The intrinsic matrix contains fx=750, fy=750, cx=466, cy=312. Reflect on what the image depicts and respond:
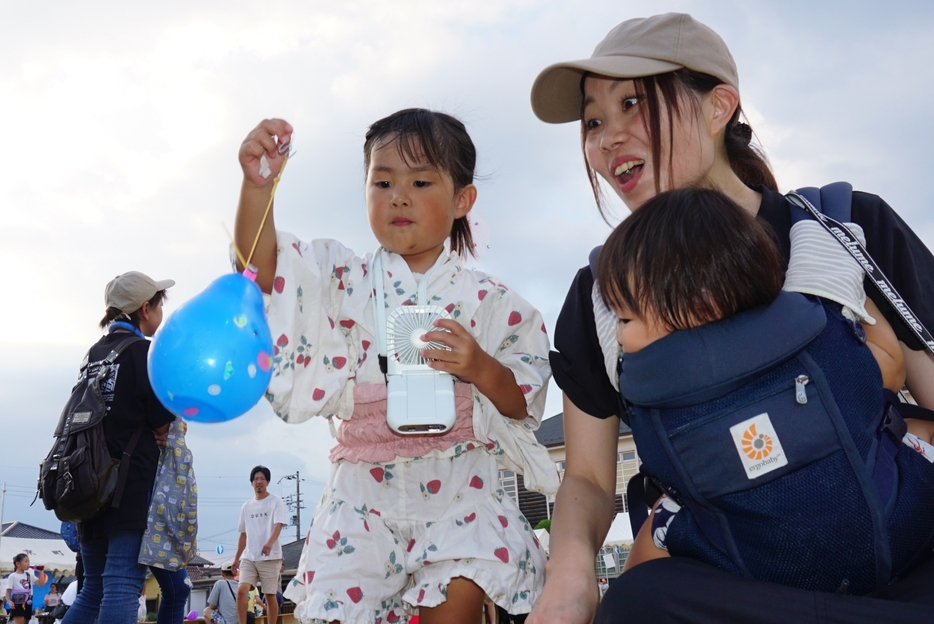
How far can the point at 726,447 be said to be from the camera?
1218 millimetres

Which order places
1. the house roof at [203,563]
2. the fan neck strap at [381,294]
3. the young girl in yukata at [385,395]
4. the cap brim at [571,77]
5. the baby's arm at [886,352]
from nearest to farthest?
1. the baby's arm at [886,352]
2. the cap brim at [571,77]
3. the young girl in yukata at [385,395]
4. the fan neck strap at [381,294]
5. the house roof at [203,563]

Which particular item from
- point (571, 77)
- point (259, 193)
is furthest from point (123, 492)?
point (571, 77)

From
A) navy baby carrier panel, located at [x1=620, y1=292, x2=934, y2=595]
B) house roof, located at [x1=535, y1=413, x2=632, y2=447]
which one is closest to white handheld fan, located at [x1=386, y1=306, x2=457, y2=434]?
navy baby carrier panel, located at [x1=620, y1=292, x2=934, y2=595]

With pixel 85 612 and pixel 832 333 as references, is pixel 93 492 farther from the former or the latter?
pixel 832 333

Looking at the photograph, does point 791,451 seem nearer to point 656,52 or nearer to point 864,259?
point 864,259

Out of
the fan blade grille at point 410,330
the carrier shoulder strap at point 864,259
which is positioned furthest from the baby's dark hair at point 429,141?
the carrier shoulder strap at point 864,259

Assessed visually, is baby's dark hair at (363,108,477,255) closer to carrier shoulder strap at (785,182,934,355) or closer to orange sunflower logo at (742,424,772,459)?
carrier shoulder strap at (785,182,934,355)

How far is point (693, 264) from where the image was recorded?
1.29 meters

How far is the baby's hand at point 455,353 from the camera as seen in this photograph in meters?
2.08

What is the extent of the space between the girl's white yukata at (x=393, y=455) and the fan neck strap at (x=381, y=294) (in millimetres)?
20

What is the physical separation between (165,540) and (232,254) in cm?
234

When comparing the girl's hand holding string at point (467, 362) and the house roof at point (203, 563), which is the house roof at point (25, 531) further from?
the girl's hand holding string at point (467, 362)

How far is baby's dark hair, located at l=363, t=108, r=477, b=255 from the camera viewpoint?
258cm

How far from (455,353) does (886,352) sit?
41.3 inches
